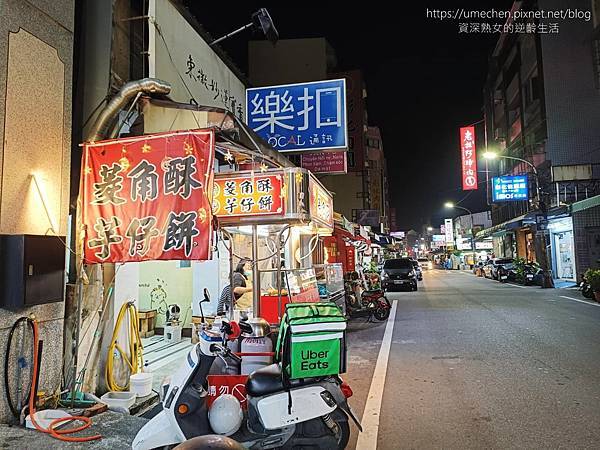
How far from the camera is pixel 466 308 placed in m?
16.4

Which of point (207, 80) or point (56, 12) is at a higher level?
point (207, 80)

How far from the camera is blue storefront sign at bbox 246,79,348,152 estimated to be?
443 inches

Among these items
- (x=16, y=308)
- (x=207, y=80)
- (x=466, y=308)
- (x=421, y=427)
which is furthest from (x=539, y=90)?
(x=16, y=308)

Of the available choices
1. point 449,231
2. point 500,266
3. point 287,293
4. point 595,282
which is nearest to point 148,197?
point 287,293

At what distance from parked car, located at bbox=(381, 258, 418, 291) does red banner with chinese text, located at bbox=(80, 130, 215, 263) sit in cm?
2189

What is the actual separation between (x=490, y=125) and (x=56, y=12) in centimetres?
5531

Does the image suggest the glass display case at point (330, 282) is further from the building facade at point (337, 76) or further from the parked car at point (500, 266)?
the parked car at point (500, 266)

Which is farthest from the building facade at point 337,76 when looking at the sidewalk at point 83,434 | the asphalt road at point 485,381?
the sidewalk at point 83,434

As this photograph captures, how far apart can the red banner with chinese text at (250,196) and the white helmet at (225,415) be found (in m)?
2.86

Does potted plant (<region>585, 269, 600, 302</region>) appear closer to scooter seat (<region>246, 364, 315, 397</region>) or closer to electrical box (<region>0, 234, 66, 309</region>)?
scooter seat (<region>246, 364, 315, 397</region>)

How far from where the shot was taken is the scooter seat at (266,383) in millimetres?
4195

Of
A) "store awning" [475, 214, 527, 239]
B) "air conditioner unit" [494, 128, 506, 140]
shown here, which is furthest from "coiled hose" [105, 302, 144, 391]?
"air conditioner unit" [494, 128, 506, 140]

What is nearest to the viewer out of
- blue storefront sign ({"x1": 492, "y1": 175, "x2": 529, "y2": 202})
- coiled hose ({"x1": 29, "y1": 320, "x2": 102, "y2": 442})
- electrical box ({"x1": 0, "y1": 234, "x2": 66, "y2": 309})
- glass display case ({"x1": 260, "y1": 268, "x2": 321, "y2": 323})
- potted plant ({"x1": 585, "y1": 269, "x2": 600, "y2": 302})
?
coiled hose ({"x1": 29, "y1": 320, "x2": 102, "y2": 442})

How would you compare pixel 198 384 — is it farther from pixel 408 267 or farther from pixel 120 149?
pixel 408 267
